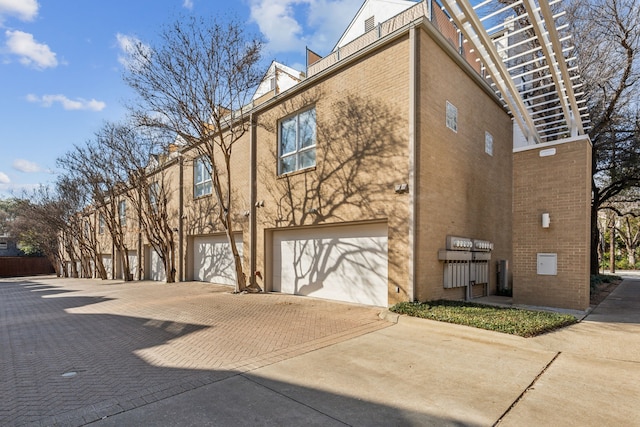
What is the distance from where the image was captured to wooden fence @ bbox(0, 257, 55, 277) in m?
41.2

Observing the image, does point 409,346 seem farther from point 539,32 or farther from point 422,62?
point 422,62

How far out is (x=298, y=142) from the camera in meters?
12.2

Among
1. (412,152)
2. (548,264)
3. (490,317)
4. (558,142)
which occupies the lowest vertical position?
(490,317)

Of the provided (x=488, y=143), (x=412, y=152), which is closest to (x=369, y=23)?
(x=488, y=143)

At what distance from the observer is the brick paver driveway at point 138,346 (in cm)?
393

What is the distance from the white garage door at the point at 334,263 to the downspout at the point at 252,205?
0.84 m

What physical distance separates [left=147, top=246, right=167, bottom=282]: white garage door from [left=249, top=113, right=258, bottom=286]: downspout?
401 inches

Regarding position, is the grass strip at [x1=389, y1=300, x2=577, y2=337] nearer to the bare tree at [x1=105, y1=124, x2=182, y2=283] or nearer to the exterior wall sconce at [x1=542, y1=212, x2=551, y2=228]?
the exterior wall sconce at [x1=542, y1=212, x2=551, y2=228]

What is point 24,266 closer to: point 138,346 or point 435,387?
point 138,346

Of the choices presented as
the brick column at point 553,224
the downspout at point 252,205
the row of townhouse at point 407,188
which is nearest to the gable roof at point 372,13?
the row of townhouse at point 407,188

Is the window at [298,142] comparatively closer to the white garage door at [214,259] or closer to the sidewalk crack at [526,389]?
the white garage door at [214,259]

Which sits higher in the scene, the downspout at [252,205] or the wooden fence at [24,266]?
the downspout at [252,205]

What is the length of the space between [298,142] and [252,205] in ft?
10.4

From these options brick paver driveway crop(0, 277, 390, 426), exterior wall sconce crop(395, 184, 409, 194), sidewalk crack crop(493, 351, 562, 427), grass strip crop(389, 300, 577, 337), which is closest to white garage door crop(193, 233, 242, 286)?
brick paver driveway crop(0, 277, 390, 426)
